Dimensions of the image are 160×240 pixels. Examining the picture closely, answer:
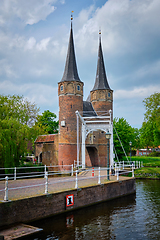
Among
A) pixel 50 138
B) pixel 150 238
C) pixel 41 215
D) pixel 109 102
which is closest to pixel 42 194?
pixel 41 215

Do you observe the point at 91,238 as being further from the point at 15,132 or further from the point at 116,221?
the point at 15,132

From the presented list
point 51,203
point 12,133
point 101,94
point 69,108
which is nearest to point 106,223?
point 51,203

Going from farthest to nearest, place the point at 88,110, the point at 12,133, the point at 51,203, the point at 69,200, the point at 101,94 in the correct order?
the point at 101,94 < the point at 88,110 < the point at 12,133 < the point at 69,200 < the point at 51,203

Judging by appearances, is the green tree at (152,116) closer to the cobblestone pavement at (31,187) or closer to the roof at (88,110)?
the roof at (88,110)

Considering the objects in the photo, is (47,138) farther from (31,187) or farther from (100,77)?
(31,187)

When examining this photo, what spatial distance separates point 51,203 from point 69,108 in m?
18.6

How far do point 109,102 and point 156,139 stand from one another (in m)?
12.0

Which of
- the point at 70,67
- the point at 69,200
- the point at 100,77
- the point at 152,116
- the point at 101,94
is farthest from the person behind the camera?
the point at 152,116

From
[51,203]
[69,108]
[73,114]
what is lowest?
[51,203]

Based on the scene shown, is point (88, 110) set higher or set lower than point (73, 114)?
higher

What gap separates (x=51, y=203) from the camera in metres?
10.5

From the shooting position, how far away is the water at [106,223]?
28.9 feet

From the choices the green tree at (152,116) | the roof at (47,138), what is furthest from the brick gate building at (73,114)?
the green tree at (152,116)

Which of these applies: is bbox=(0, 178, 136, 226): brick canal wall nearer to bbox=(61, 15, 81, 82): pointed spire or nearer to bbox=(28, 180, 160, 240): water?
bbox=(28, 180, 160, 240): water
